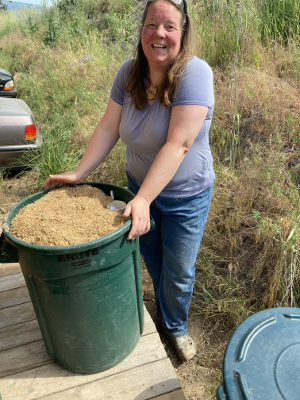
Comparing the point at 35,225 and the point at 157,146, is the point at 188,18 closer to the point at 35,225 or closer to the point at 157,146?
the point at 157,146

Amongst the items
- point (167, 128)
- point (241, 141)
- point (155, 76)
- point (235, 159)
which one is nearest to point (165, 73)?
point (155, 76)

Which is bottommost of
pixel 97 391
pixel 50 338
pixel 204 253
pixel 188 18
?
pixel 204 253

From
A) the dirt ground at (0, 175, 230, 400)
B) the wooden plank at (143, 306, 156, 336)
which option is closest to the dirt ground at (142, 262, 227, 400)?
the dirt ground at (0, 175, 230, 400)

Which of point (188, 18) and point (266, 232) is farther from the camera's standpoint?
point (266, 232)

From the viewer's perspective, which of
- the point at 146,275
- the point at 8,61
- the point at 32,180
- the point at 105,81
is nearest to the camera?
the point at 146,275

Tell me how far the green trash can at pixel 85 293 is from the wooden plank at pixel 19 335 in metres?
0.30

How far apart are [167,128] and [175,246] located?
71cm

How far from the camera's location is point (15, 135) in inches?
175

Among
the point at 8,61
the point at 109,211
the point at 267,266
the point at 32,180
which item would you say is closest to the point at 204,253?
the point at 267,266

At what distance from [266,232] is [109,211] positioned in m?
1.50

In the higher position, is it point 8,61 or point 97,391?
point 8,61

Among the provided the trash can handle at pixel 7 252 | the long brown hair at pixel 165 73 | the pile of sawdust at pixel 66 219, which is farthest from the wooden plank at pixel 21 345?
the long brown hair at pixel 165 73

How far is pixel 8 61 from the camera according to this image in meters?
10.5

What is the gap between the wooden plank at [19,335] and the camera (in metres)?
2.06
